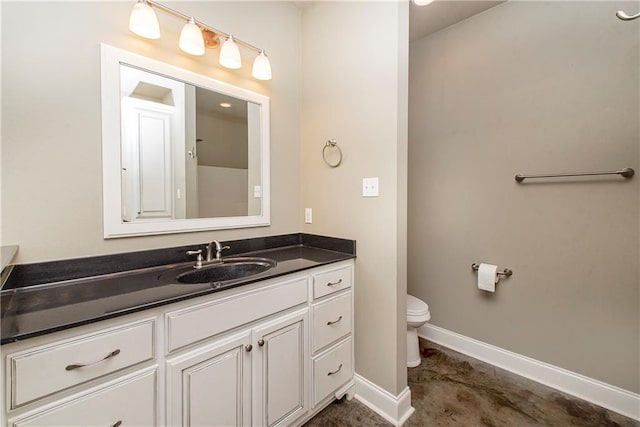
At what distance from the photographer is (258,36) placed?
1732 millimetres

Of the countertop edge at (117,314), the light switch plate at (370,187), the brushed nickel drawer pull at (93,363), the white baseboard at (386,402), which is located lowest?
the white baseboard at (386,402)

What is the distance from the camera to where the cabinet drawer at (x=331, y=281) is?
141cm

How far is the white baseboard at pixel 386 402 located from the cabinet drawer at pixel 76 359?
124cm

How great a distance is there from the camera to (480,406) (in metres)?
1.55

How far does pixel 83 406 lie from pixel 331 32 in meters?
2.18

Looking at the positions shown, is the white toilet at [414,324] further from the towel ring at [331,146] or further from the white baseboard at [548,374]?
the towel ring at [331,146]

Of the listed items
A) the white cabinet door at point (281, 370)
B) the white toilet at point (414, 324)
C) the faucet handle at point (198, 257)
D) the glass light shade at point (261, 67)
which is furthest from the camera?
the white toilet at point (414, 324)

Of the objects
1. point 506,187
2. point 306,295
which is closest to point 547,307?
point 506,187

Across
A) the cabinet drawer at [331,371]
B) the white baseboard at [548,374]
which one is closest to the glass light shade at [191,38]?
the cabinet drawer at [331,371]

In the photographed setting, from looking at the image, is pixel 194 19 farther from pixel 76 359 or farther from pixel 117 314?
pixel 76 359

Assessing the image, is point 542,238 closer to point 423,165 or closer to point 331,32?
point 423,165

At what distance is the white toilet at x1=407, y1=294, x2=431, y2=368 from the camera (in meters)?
1.87

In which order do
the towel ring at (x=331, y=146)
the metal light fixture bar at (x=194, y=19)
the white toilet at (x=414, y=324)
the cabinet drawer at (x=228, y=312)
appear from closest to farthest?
1. the cabinet drawer at (x=228, y=312)
2. the metal light fixture bar at (x=194, y=19)
3. the towel ring at (x=331, y=146)
4. the white toilet at (x=414, y=324)

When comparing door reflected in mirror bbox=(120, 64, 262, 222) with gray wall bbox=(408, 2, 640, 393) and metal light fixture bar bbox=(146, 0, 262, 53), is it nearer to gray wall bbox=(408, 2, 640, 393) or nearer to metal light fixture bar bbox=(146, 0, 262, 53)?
metal light fixture bar bbox=(146, 0, 262, 53)
